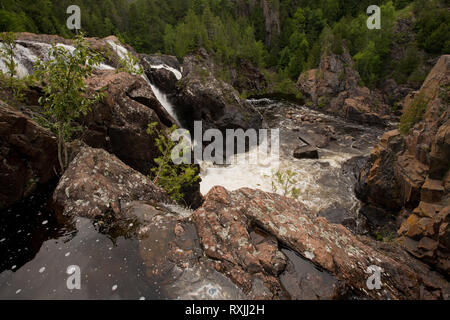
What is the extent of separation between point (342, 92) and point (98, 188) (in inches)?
1713

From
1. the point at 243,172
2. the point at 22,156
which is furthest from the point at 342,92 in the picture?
the point at 22,156

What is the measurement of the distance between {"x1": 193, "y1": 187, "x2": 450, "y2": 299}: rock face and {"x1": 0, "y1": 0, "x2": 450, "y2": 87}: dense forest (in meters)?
30.4

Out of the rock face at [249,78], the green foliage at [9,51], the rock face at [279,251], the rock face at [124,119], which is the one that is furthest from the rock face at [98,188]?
the rock face at [249,78]

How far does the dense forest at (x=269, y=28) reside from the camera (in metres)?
40.3

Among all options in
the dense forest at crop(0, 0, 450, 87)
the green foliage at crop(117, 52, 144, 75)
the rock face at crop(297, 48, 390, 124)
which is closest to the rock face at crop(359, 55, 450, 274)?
the green foliage at crop(117, 52, 144, 75)

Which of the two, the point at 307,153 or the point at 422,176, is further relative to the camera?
the point at 307,153

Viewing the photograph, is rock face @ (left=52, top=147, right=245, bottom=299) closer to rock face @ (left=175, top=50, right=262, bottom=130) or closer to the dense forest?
rock face @ (left=175, top=50, right=262, bottom=130)

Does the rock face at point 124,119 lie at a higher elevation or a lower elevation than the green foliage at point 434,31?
lower

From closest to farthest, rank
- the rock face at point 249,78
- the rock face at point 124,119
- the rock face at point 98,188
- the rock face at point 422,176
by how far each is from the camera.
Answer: the rock face at point 98,188
the rock face at point 422,176
the rock face at point 124,119
the rock face at point 249,78

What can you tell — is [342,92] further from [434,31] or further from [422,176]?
[422,176]

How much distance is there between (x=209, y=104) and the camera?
2212cm

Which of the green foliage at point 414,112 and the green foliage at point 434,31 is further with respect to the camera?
the green foliage at point 434,31

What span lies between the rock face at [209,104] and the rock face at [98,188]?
1642 centimetres

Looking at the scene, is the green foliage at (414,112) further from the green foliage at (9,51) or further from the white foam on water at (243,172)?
the green foliage at (9,51)
